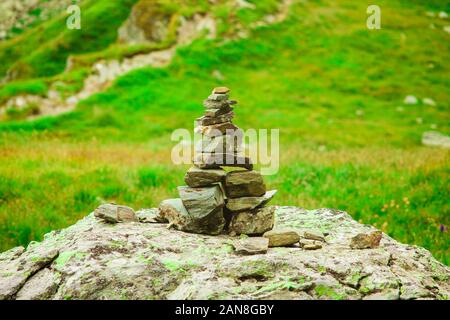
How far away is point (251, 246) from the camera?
6203 mm

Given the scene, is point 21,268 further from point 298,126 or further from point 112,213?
point 298,126

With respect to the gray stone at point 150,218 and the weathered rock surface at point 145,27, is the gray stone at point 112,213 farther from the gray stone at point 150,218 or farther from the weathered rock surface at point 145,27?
the weathered rock surface at point 145,27

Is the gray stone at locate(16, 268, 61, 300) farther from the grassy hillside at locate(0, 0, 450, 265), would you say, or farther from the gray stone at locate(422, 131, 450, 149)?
the gray stone at locate(422, 131, 450, 149)

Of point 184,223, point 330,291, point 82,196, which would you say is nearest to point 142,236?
point 184,223

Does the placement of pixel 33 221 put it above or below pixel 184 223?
below

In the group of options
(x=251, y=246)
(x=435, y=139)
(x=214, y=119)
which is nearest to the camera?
(x=251, y=246)

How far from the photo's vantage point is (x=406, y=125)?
3331cm

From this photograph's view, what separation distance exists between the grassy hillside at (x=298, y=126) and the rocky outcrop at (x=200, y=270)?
408 centimetres

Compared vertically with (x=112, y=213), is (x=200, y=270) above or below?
below

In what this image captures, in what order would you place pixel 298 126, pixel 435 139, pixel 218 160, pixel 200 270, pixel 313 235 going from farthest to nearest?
pixel 298 126 → pixel 435 139 → pixel 218 160 → pixel 313 235 → pixel 200 270

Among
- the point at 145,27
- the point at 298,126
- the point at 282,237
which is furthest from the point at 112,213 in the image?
the point at 145,27

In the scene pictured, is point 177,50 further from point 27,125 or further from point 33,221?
point 33,221

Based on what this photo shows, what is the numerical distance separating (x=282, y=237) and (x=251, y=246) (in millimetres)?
691

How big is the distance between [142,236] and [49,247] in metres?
1.31
